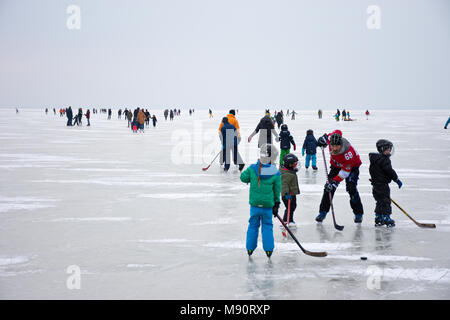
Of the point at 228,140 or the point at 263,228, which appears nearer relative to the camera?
the point at 263,228

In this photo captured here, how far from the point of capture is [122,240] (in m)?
5.89

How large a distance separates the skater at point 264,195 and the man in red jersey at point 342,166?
65.8 inches

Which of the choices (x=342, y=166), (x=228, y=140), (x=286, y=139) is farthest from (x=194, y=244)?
(x=228, y=140)

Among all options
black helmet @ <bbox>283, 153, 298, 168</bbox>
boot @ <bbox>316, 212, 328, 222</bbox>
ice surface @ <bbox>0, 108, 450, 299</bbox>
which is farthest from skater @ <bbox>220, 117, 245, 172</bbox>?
black helmet @ <bbox>283, 153, 298, 168</bbox>

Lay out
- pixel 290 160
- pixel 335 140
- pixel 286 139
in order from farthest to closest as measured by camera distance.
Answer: pixel 286 139
pixel 335 140
pixel 290 160

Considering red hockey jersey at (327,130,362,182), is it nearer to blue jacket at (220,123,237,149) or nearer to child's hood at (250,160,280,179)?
child's hood at (250,160,280,179)

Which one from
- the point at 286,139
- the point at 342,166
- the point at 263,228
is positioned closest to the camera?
the point at 263,228

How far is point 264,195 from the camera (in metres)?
5.09

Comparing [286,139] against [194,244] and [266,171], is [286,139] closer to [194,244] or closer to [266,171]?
[194,244]

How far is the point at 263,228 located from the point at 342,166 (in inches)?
88.9

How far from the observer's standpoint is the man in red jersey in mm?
6554

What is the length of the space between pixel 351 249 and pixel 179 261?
2.17m
